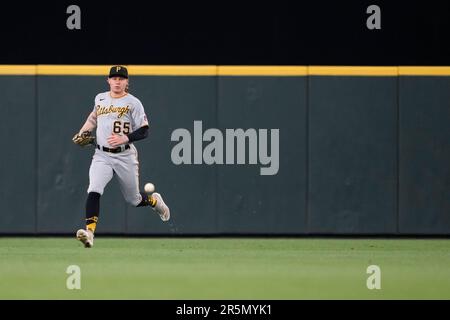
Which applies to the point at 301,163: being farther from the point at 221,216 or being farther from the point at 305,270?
the point at 305,270

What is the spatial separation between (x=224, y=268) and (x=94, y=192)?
187 centimetres

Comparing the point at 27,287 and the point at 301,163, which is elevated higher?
the point at 301,163

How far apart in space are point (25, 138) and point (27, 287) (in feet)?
15.4

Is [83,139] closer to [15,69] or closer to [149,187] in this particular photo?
[149,187]

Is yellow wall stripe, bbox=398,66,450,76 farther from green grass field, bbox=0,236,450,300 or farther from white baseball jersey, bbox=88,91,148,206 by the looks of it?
white baseball jersey, bbox=88,91,148,206

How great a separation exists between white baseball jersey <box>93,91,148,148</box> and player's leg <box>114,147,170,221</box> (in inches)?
8.8

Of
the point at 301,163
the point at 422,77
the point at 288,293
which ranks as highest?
the point at 422,77

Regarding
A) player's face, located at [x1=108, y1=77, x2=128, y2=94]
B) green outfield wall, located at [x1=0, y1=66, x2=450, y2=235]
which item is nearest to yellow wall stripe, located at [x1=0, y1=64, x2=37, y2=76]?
green outfield wall, located at [x1=0, y1=66, x2=450, y2=235]

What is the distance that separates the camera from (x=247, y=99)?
1410 cm

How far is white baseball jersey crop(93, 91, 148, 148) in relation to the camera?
41.1 ft

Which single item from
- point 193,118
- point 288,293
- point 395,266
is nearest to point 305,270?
point 395,266

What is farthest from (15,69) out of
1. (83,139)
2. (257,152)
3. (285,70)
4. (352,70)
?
(352,70)
